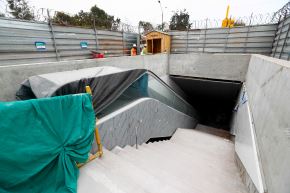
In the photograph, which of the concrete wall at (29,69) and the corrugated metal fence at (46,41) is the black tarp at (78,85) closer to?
the concrete wall at (29,69)

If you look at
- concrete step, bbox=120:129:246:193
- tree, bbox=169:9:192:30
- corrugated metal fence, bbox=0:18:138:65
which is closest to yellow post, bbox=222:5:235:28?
corrugated metal fence, bbox=0:18:138:65

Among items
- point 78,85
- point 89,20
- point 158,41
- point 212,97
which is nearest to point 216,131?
point 212,97

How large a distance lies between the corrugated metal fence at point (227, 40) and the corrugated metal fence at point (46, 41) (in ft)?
15.3

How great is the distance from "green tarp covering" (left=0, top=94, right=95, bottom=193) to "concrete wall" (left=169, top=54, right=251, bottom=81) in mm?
5990

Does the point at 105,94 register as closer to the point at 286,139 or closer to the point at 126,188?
the point at 126,188

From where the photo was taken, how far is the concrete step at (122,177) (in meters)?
1.60

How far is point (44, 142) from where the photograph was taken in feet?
4.62

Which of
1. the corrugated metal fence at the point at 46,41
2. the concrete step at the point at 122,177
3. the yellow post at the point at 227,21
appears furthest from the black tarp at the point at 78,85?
the yellow post at the point at 227,21

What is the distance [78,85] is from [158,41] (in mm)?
8882

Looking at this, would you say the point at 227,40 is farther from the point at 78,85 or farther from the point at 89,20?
the point at 89,20

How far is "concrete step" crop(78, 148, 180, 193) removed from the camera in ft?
5.25

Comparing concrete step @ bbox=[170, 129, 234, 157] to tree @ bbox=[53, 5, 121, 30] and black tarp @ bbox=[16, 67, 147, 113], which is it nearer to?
black tarp @ bbox=[16, 67, 147, 113]

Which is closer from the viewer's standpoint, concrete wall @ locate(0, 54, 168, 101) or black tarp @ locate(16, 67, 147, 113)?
black tarp @ locate(16, 67, 147, 113)

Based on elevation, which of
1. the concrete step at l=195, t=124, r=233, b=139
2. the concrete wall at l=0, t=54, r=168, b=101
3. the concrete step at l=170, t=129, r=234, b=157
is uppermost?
the concrete wall at l=0, t=54, r=168, b=101
